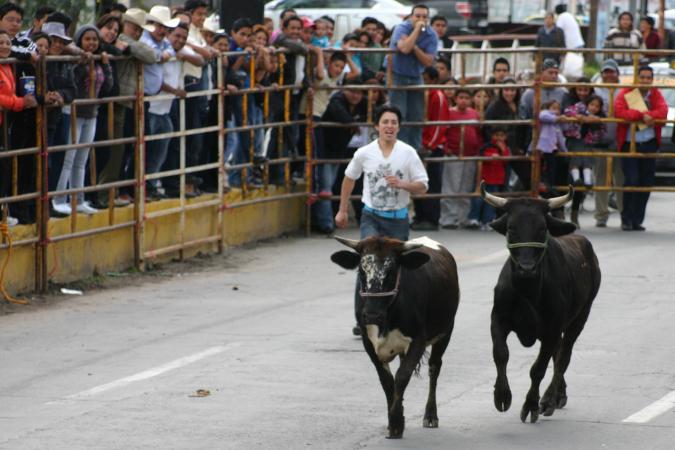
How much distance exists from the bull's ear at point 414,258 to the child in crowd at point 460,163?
1104cm

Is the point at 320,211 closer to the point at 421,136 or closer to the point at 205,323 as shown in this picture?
the point at 421,136

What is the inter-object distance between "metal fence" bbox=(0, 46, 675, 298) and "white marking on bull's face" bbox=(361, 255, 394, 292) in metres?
5.73

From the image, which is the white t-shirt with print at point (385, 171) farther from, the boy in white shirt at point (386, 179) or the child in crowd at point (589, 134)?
the child in crowd at point (589, 134)

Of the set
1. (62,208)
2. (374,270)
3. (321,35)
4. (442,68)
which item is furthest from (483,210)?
(374,270)

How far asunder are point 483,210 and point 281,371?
30.7ft

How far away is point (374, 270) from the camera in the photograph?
9.33m

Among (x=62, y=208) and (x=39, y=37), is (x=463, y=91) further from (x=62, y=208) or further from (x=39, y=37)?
(x=39, y=37)

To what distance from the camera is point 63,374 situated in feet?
37.8

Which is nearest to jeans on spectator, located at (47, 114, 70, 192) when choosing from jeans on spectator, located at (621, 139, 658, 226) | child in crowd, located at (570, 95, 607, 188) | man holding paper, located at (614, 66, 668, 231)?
child in crowd, located at (570, 95, 607, 188)

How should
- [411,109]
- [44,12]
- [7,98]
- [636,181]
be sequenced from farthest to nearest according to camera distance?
1. [636,181]
2. [411,109]
3. [44,12]
4. [7,98]

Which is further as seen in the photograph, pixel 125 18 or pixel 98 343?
pixel 125 18

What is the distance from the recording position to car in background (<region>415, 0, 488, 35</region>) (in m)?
39.2

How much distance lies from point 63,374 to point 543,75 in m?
10.5

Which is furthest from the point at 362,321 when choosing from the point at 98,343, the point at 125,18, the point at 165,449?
the point at 125,18
